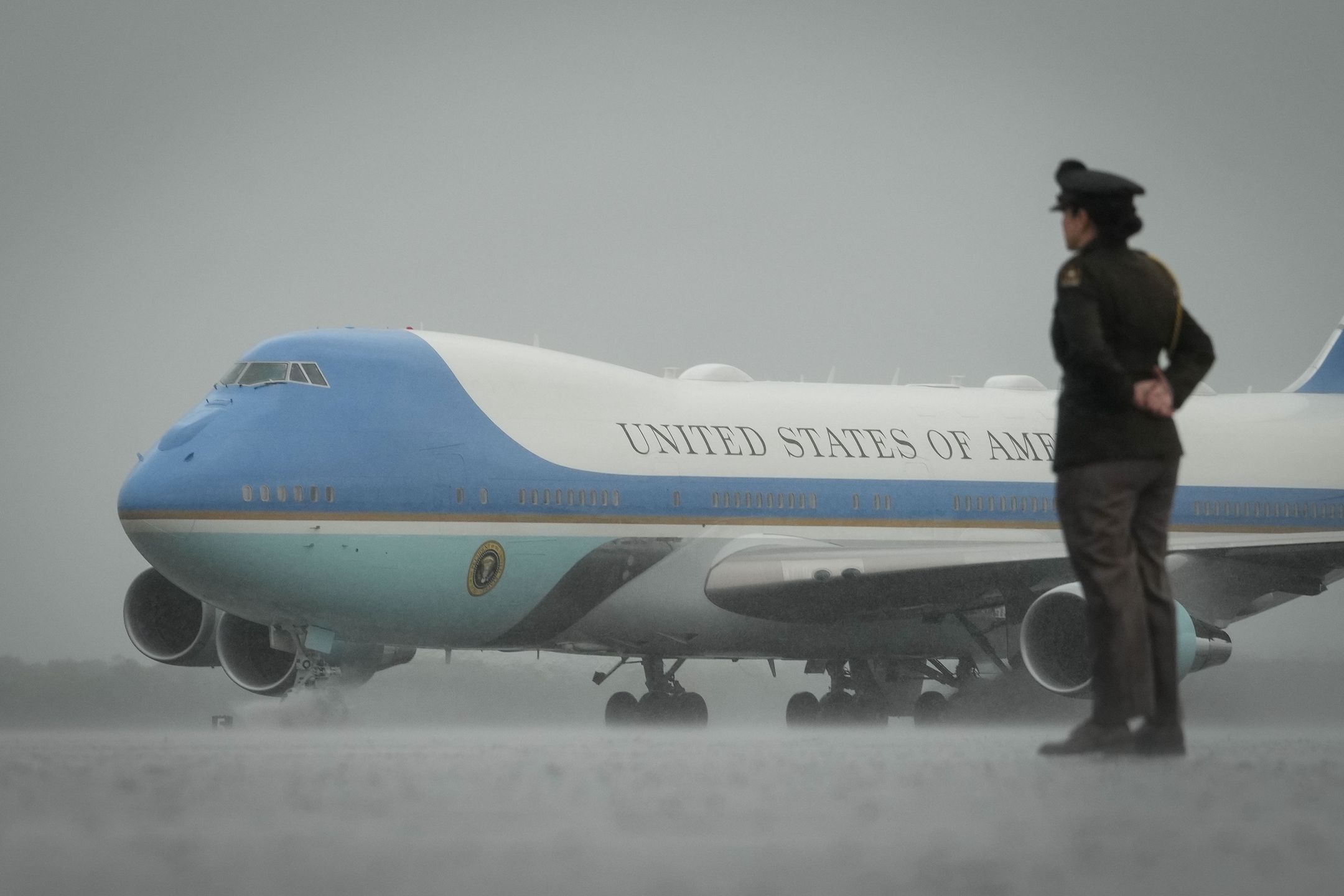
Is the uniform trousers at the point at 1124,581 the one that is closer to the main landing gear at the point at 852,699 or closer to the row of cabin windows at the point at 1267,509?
the main landing gear at the point at 852,699

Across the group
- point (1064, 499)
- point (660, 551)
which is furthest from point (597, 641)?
point (1064, 499)

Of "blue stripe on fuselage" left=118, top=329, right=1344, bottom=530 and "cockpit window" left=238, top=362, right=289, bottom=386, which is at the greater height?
"cockpit window" left=238, top=362, right=289, bottom=386

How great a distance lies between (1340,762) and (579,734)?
4.03 metres

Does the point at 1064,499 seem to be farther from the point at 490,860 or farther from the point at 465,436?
the point at 465,436

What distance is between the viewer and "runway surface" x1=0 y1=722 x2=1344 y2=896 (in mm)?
2980

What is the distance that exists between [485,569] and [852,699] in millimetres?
6156

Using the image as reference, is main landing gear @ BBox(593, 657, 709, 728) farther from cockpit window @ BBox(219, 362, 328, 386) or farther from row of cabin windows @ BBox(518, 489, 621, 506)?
cockpit window @ BBox(219, 362, 328, 386)

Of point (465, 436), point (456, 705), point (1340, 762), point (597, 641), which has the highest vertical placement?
point (1340, 762)

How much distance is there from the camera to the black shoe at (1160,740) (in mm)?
5156

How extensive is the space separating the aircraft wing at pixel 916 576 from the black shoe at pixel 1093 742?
38.4ft

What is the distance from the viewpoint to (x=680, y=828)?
360 centimetres

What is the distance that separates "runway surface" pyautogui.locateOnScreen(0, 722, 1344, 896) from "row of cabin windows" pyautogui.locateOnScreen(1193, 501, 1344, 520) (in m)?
16.0

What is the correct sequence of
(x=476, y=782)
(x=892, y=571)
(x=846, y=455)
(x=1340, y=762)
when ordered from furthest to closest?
(x=846, y=455)
(x=892, y=571)
(x=1340, y=762)
(x=476, y=782)

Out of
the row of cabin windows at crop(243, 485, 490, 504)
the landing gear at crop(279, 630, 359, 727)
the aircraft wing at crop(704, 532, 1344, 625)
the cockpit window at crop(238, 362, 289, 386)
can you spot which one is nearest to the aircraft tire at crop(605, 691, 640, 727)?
the aircraft wing at crop(704, 532, 1344, 625)
